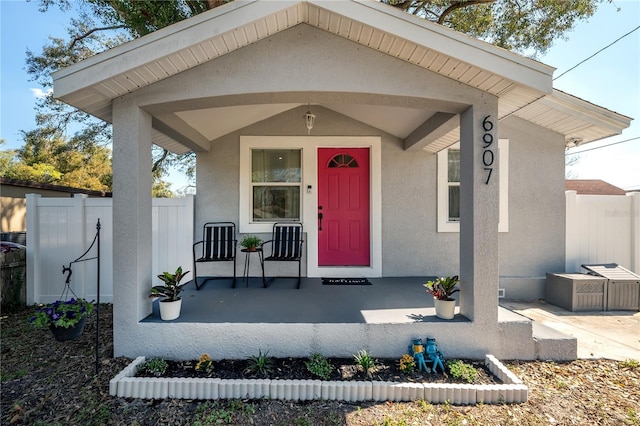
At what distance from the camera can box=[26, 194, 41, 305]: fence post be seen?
4.27 metres

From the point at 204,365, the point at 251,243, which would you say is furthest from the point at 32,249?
the point at 204,365

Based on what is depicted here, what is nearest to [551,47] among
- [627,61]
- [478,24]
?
[478,24]

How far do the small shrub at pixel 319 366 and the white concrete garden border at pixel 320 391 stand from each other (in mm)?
103

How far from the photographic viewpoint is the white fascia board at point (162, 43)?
238 cm

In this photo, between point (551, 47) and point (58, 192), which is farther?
point (58, 192)

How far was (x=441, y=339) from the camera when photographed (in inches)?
106

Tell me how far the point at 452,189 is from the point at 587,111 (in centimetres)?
200

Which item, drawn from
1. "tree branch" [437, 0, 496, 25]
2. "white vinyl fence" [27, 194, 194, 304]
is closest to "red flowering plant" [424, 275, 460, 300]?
"white vinyl fence" [27, 194, 194, 304]

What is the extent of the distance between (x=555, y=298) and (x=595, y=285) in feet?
1.75

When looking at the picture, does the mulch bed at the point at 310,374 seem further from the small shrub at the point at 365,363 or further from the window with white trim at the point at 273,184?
the window with white trim at the point at 273,184

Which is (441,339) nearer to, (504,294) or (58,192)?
(504,294)

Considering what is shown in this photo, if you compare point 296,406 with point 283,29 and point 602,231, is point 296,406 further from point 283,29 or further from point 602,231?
point 602,231

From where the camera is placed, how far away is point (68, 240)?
4.35 metres

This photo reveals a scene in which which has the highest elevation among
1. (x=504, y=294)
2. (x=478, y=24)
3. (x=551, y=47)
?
(x=478, y=24)
